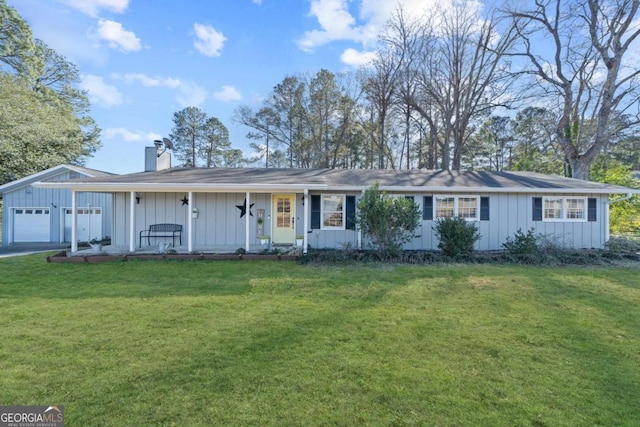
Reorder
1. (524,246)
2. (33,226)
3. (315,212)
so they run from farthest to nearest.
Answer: (33,226)
(315,212)
(524,246)

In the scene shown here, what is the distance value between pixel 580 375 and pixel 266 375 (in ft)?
9.61

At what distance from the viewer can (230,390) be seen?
255cm

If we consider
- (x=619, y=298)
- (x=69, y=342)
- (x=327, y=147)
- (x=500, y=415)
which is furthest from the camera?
(x=327, y=147)

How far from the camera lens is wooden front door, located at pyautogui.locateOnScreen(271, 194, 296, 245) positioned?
33.9 feet

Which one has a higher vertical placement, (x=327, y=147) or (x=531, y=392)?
(x=327, y=147)

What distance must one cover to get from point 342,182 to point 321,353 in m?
7.71

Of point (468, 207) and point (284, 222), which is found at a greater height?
point (468, 207)

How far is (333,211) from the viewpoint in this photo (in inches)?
394

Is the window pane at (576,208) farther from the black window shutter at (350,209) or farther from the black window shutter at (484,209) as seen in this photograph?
the black window shutter at (350,209)

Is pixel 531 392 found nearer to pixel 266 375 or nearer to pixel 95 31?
pixel 266 375

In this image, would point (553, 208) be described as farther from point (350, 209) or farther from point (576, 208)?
point (350, 209)

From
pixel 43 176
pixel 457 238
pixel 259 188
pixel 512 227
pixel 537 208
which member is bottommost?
pixel 457 238

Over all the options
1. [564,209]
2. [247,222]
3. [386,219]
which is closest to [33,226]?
[247,222]

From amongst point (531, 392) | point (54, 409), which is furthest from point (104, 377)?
point (531, 392)
